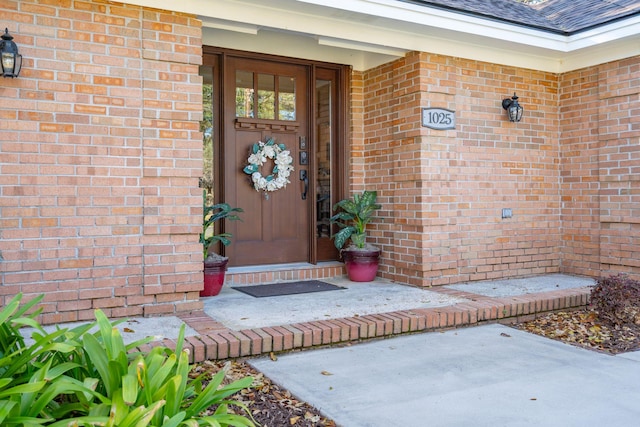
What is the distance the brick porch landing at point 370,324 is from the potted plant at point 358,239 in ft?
2.85

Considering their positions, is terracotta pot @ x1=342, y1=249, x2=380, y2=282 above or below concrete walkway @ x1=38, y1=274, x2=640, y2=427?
above

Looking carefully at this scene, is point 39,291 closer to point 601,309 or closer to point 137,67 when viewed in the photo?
point 137,67

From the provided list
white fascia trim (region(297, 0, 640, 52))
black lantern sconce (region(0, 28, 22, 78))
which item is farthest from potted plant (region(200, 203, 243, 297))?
white fascia trim (region(297, 0, 640, 52))

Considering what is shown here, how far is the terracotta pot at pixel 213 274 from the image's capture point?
4844mm

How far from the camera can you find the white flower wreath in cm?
576

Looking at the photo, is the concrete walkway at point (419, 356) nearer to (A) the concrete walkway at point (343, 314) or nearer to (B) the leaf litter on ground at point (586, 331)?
(A) the concrete walkway at point (343, 314)

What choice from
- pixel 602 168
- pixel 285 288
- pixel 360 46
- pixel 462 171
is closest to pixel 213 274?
pixel 285 288

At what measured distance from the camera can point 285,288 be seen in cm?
532

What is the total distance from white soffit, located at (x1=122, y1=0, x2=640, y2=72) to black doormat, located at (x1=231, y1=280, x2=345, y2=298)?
2.45 meters

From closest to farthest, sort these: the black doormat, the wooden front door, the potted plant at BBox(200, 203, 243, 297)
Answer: the potted plant at BBox(200, 203, 243, 297) → the black doormat → the wooden front door

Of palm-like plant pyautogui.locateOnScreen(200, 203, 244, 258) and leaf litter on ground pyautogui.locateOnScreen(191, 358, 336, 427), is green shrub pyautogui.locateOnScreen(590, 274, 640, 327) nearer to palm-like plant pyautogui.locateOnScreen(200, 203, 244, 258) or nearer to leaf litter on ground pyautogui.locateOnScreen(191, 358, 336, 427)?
leaf litter on ground pyautogui.locateOnScreen(191, 358, 336, 427)

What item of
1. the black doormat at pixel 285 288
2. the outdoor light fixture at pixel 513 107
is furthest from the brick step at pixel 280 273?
the outdoor light fixture at pixel 513 107

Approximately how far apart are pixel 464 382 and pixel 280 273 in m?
2.87

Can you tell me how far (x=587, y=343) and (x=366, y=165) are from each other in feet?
10.3
